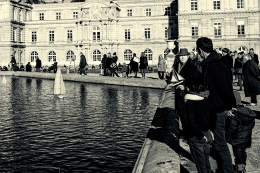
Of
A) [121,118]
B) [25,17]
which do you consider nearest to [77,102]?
[121,118]

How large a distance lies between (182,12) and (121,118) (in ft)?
139

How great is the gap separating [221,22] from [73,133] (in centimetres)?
4582

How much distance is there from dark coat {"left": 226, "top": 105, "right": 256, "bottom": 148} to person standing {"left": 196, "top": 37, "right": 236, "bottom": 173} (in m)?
0.14

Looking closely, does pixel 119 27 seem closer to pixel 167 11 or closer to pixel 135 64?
pixel 167 11

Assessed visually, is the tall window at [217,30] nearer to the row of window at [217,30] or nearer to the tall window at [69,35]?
the row of window at [217,30]

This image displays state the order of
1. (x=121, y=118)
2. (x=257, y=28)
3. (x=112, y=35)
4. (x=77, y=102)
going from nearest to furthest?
(x=121, y=118)
(x=77, y=102)
(x=257, y=28)
(x=112, y=35)

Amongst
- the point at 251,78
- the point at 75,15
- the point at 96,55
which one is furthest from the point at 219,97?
the point at 75,15

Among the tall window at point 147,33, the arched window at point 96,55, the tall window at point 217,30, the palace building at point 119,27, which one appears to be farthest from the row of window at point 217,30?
the arched window at point 96,55

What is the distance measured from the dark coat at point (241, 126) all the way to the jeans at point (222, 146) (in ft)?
0.65

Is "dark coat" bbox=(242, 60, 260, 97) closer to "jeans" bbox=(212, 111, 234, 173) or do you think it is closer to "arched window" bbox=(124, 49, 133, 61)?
"jeans" bbox=(212, 111, 234, 173)

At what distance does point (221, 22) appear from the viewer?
50.5 m

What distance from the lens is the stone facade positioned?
49.5 meters

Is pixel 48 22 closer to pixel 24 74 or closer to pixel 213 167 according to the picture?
pixel 24 74

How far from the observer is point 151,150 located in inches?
228
